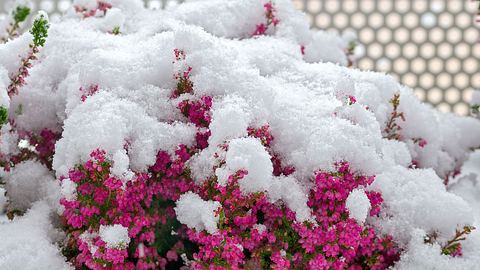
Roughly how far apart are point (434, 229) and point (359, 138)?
1.17 feet

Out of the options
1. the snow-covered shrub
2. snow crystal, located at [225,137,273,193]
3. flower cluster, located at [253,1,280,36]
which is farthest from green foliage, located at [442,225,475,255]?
flower cluster, located at [253,1,280,36]

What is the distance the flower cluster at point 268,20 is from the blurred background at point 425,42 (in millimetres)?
1969

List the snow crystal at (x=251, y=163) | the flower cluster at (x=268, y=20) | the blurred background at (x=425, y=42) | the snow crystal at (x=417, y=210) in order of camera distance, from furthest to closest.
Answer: the blurred background at (x=425, y=42) → the flower cluster at (x=268, y=20) → the snow crystal at (x=417, y=210) → the snow crystal at (x=251, y=163)

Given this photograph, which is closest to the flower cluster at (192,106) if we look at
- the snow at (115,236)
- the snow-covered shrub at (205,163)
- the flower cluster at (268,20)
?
the snow-covered shrub at (205,163)

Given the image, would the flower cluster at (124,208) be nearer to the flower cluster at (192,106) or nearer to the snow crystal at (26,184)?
the flower cluster at (192,106)

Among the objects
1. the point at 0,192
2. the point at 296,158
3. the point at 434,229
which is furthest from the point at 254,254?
the point at 0,192

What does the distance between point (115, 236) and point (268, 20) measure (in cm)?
98

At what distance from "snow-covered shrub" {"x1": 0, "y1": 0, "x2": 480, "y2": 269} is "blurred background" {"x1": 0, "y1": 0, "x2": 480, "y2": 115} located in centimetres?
220

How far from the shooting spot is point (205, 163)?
134 cm

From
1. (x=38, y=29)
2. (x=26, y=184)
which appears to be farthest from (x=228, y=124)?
(x=26, y=184)

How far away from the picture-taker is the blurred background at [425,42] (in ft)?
12.6

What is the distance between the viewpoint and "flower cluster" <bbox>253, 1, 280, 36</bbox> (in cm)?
192

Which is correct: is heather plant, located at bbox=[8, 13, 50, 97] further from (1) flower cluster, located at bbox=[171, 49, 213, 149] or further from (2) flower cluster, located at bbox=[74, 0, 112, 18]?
(2) flower cluster, located at bbox=[74, 0, 112, 18]

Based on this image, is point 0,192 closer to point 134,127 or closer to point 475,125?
point 134,127
